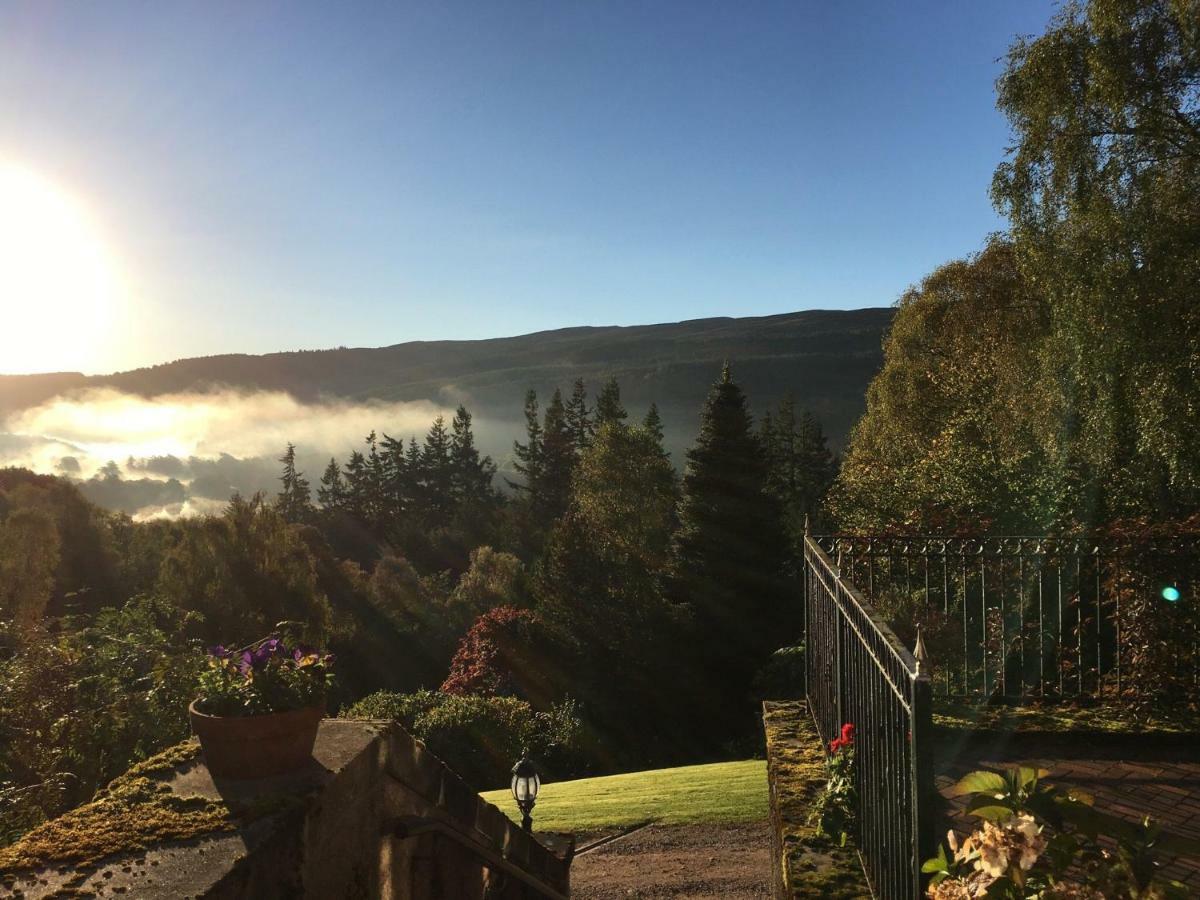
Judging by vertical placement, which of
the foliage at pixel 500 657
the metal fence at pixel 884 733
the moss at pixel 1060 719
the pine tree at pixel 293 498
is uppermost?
the metal fence at pixel 884 733

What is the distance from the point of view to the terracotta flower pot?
3.06 m

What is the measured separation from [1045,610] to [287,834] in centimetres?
779

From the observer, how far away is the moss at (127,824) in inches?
98.8

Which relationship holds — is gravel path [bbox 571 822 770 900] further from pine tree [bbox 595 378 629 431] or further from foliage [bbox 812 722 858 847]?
pine tree [bbox 595 378 629 431]

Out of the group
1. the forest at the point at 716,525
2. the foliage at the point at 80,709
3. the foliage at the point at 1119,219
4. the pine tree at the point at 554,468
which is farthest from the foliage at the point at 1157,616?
the pine tree at the point at 554,468

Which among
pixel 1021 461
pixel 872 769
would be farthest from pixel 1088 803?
pixel 1021 461

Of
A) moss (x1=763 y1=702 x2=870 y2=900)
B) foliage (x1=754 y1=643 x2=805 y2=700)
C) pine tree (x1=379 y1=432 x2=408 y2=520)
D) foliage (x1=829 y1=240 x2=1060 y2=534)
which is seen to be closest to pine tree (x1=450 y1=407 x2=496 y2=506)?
pine tree (x1=379 y1=432 x2=408 y2=520)

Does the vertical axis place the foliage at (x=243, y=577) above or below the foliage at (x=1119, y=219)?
below

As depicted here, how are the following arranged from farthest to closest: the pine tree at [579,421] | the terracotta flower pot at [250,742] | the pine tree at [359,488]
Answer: the pine tree at [359,488], the pine tree at [579,421], the terracotta flower pot at [250,742]

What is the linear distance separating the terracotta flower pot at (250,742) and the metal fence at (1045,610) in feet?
9.32

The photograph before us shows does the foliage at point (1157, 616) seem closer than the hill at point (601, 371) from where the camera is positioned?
Yes

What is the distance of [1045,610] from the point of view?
8.48 m

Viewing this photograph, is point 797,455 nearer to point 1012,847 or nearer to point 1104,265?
point 1104,265

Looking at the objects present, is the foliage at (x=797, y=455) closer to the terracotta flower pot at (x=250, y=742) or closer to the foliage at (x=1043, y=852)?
the terracotta flower pot at (x=250, y=742)
